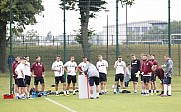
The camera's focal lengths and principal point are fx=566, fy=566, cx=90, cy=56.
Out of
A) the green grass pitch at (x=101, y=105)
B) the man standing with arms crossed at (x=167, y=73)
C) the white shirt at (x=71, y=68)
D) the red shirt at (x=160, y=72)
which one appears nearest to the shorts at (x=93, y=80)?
the green grass pitch at (x=101, y=105)

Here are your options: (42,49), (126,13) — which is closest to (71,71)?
(126,13)

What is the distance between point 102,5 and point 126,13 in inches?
94.0

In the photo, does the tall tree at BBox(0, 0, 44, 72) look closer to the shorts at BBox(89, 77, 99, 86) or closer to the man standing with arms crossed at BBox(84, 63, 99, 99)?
the man standing with arms crossed at BBox(84, 63, 99, 99)

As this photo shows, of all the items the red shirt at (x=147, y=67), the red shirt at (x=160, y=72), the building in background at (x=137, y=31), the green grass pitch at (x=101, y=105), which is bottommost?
the green grass pitch at (x=101, y=105)

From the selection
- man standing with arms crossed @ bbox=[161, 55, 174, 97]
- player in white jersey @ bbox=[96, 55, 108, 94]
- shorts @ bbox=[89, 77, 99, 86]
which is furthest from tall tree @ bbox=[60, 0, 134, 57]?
man standing with arms crossed @ bbox=[161, 55, 174, 97]

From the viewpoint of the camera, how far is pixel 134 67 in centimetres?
2989

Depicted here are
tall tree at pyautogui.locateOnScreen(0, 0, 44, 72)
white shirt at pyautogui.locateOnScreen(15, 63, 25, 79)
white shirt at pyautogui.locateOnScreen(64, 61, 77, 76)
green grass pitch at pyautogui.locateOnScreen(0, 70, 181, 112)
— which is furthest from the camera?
tall tree at pyautogui.locateOnScreen(0, 0, 44, 72)

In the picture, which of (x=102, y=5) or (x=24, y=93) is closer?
(x=24, y=93)

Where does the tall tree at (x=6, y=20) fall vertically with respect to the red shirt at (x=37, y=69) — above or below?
above

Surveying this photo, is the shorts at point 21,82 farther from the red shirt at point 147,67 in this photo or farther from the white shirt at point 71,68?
the red shirt at point 147,67

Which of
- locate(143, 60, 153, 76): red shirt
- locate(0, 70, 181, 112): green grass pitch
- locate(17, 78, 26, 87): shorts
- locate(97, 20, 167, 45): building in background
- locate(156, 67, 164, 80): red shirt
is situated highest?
locate(97, 20, 167, 45): building in background

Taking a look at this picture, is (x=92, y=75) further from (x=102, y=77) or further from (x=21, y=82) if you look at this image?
(x=21, y=82)

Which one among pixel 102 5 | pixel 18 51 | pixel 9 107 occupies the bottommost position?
pixel 9 107

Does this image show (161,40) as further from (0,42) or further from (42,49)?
(0,42)
